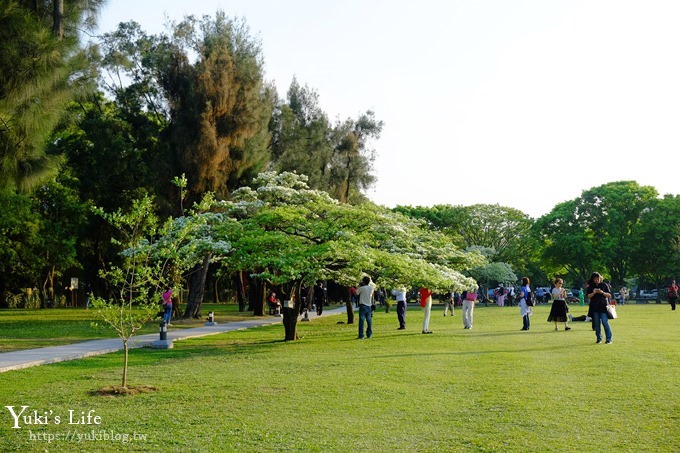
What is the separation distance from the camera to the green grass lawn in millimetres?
7297

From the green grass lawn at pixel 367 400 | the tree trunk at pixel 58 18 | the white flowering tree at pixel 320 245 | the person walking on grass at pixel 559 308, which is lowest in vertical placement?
the green grass lawn at pixel 367 400

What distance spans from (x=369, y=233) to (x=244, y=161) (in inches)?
550

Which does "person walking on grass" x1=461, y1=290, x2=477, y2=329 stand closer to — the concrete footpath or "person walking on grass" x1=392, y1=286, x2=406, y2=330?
"person walking on grass" x1=392, y1=286, x2=406, y2=330

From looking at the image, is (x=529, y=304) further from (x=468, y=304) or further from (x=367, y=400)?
(x=367, y=400)

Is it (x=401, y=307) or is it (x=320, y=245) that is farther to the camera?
(x=401, y=307)

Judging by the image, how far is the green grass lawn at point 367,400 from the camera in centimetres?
730

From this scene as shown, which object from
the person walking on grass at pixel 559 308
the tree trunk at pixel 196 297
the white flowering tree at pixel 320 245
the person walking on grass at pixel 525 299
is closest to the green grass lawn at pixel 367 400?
the white flowering tree at pixel 320 245

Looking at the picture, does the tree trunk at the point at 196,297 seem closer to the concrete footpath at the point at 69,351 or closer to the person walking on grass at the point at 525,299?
the concrete footpath at the point at 69,351

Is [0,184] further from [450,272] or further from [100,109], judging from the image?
[100,109]

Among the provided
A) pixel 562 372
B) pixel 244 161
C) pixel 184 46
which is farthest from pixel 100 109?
pixel 562 372

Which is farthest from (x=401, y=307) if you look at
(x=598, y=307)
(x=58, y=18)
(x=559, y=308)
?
(x=58, y=18)

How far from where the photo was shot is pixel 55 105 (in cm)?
1786

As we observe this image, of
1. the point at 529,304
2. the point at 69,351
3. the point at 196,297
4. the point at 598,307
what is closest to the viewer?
the point at 69,351

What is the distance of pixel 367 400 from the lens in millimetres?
9617
